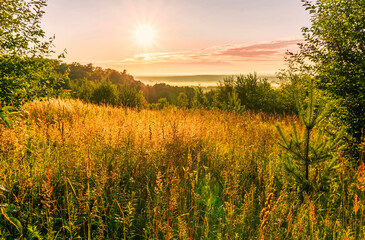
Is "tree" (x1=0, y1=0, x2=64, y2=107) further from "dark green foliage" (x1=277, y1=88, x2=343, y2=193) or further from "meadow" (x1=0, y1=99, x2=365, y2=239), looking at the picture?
"dark green foliage" (x1=277, y1=88, x2=343, y2=193)

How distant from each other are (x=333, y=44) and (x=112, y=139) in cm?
441

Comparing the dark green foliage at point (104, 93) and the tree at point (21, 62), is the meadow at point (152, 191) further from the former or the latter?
the dark green foliage at point (104, 93)

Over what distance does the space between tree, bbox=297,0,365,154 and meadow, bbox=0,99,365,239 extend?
92 cm

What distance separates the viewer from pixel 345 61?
14.0 feet

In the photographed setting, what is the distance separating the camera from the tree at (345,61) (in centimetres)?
405

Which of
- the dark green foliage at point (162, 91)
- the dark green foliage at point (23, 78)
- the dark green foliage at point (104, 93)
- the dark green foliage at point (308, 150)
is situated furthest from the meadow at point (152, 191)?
the dark green foliage at point (162, 91)

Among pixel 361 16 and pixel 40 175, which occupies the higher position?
pixel 361 16

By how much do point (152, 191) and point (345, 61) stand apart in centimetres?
417

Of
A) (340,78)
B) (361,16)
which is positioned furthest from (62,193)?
(361,16)

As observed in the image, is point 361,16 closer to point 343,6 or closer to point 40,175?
point 343,6

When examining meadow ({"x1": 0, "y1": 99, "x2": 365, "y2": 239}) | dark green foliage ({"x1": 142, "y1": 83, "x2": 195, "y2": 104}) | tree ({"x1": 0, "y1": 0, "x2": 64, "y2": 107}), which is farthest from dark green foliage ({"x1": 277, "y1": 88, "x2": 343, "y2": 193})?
dark green foliage ({"x1": 142, "y1": 83, "x2": 195, "y2": 104})

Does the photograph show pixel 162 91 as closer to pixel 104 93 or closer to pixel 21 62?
pixel 104 93

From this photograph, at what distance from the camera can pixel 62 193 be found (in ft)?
9.83

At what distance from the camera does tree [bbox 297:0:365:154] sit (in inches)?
159
